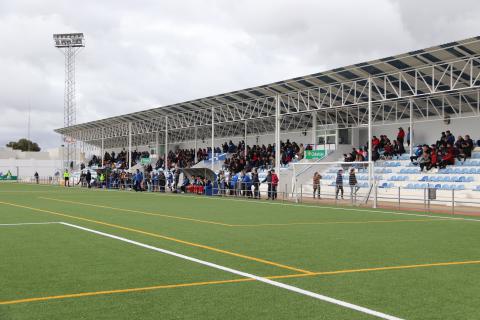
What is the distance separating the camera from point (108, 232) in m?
13.0

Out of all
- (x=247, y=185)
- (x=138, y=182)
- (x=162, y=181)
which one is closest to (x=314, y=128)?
(x=162, y=181)

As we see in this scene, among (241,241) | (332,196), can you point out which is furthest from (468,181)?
(241,241)

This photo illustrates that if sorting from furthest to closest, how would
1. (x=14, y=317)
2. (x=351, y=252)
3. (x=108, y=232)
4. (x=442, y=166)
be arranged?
(x=442, y=166) → (x=108, y=232) → (x=351, y=252) → (x=14, y=317)

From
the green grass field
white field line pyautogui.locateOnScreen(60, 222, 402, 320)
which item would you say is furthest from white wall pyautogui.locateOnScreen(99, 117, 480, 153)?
white field line pyautogui.locateOnScreen(60, 222, 402, 320)

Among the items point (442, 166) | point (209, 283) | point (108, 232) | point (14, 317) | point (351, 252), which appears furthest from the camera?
point (442, 166)

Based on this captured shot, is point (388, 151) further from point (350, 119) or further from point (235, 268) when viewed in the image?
point (235, 268)

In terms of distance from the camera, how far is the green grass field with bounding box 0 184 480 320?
5.84m

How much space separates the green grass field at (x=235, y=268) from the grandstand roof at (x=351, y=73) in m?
12.8

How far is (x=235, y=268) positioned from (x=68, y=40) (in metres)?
71.8

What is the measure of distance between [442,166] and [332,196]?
658 cm

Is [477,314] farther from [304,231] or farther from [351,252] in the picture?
[304,231]

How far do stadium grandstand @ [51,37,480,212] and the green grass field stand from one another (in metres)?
12.1

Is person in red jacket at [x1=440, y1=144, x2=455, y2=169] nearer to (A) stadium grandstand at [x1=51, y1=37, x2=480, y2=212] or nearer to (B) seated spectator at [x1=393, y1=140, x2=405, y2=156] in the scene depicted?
(A) stadium grandstand at [x1=51, y1=37, x2=480, y2=212]

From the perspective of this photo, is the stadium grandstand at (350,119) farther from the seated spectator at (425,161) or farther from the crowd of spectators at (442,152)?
the seated spectator at (425,161)
